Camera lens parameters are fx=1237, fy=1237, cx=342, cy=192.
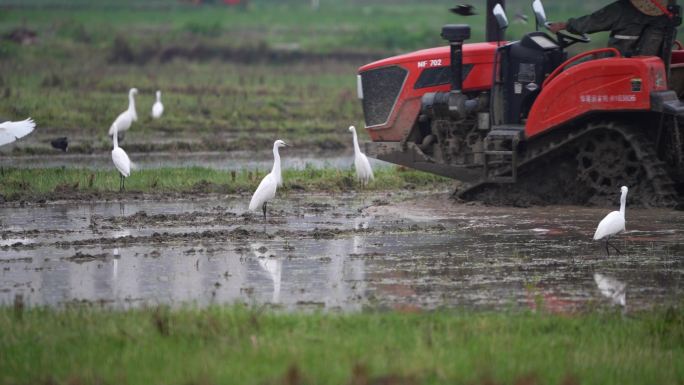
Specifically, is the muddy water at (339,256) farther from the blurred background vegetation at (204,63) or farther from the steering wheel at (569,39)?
the blurred background vegetation at (204,63)

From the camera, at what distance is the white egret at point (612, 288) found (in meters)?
9.35

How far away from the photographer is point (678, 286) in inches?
386

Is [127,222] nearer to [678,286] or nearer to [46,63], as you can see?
[678,286]

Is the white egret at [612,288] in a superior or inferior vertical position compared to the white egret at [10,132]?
inferior

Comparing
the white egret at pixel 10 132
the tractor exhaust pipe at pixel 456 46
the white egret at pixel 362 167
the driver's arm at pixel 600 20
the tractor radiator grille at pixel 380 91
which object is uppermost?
the driver's arm at pixel 600 20

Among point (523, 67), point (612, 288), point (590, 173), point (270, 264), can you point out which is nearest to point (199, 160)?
point (523, 67)

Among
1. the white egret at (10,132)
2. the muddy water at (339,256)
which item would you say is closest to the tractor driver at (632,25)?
the muddy water at (339,256)

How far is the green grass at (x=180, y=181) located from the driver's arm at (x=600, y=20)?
3756 mm

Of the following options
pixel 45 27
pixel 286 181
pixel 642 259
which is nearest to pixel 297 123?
pixel 286 181

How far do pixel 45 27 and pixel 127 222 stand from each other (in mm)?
32672

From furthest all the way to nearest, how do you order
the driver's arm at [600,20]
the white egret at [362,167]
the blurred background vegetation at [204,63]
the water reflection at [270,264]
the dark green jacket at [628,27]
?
the blurred background vegetation at [204,63], the white egret at [362,167], the driver's arm at [600,20], the dark green jacket at [628,27], the water reflection at [270,264]

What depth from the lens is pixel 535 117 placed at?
44.1ft

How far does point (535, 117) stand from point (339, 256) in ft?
10.8

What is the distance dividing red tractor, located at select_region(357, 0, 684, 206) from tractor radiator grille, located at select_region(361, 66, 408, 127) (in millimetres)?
14
